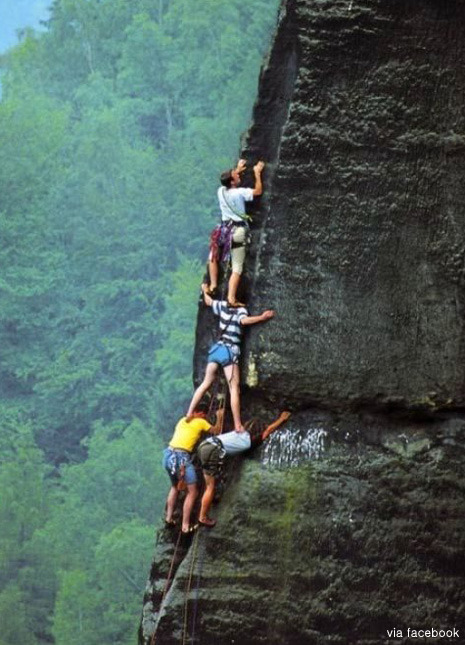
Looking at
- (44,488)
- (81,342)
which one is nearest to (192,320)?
(81,342)

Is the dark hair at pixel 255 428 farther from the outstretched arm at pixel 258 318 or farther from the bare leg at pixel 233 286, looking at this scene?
the bare leg at pixel 233 286

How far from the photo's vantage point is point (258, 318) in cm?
1124

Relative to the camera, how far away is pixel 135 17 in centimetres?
5703

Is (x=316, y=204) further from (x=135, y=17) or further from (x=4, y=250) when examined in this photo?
(x=135, y=17)

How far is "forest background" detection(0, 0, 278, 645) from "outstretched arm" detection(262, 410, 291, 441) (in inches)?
1103

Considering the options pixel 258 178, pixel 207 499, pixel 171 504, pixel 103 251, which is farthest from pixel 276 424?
pixel 103 251

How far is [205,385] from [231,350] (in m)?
0.31

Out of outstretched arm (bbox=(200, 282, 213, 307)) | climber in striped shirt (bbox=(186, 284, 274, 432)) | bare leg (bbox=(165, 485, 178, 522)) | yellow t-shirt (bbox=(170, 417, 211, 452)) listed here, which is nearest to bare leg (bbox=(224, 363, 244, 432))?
climber in striped shirt (bbox=(186, 284, 274, 432))

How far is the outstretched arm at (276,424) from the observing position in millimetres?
11234

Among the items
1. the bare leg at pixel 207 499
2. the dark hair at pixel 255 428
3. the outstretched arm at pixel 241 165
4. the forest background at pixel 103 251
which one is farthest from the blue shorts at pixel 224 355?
the forest background at pixel 103 251

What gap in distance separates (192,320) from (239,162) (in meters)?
37.8

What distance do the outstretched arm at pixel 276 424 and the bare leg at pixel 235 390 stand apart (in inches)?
6.1

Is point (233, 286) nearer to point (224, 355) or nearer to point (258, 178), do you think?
point (224, 355)

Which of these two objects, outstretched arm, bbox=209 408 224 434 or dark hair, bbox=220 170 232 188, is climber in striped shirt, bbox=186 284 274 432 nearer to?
outstretched arm, bbox=209 408 224 434
